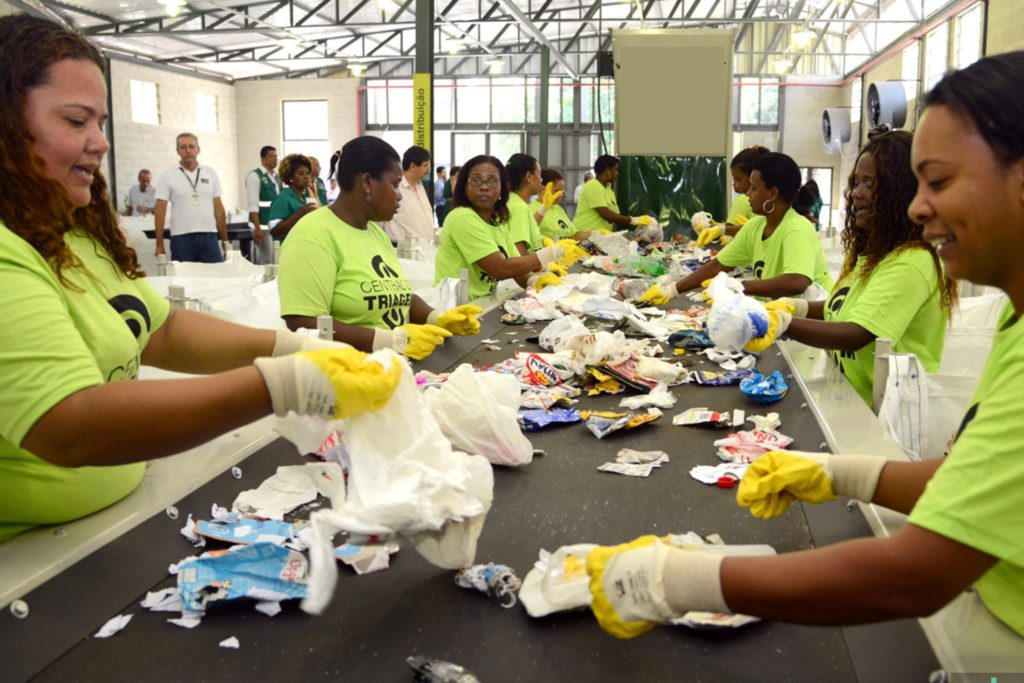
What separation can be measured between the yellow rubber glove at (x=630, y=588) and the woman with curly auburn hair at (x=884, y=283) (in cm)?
141

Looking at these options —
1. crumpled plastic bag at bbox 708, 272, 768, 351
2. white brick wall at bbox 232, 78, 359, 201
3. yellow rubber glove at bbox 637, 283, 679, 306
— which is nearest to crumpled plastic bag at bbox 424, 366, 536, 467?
crumpled plastic bag at bbox 708, 272, 768, 351

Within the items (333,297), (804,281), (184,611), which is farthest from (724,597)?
(804,281)

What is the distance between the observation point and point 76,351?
118 cm

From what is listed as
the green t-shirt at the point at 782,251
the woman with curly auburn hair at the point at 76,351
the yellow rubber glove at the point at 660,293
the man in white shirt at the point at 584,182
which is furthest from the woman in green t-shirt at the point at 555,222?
the woman with curly auburn hair at the point at 76,351

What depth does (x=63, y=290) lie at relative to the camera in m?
1.30

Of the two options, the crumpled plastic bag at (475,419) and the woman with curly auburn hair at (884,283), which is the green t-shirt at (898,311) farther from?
the crumpled plastic bag at (475,419)

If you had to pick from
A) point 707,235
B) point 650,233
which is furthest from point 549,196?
point 707,235

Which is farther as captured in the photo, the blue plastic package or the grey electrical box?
the grey electrical box

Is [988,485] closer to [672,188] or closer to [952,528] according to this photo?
[952,528]

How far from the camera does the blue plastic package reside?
2.39m

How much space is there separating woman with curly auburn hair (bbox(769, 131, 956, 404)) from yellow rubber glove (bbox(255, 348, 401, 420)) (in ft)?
4.70

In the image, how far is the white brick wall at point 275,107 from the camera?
2053cm

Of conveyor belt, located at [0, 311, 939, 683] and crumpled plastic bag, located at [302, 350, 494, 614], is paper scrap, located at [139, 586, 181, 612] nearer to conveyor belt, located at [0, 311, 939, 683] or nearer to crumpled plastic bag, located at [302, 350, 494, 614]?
conveyor belt, located at [0, 311, 939, 683]

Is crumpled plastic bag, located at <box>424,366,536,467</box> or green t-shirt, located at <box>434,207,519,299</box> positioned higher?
green t-shirt, located at <box>434,207,519,299</box>
